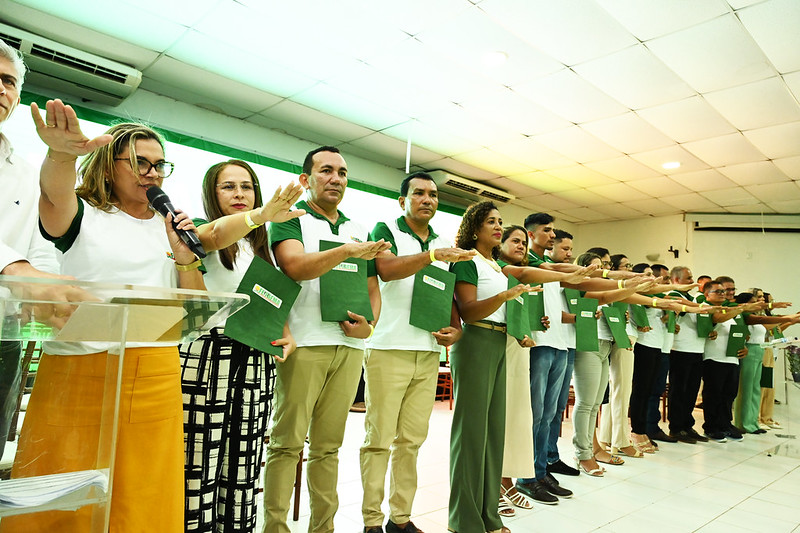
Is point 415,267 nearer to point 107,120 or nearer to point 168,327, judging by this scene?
point 168,327

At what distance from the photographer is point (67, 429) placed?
80cm

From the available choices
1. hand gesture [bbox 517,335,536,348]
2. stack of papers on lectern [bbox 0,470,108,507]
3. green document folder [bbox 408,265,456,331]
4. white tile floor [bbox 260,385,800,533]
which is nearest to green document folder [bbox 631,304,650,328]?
white tile floor [bbox 260,385,800,533]

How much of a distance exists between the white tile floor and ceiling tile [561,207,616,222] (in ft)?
15.3

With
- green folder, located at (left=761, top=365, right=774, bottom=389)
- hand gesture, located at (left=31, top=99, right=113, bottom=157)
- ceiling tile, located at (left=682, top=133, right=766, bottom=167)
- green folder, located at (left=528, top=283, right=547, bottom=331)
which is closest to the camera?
hand gesture, located at (left=31, top=99, right=113, bottom=157)

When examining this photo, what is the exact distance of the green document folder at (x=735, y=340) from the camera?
17.9ft

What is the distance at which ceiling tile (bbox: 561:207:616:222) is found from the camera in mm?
8641

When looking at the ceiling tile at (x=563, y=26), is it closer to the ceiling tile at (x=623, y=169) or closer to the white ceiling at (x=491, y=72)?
the white ceiling at (x=491, y=72)

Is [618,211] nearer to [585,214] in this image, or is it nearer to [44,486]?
[585,214]

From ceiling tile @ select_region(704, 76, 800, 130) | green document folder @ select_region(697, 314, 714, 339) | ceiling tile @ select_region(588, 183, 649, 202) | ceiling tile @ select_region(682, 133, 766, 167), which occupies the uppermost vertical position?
ceiling tile @ select_region(704, 76, 800, 130)

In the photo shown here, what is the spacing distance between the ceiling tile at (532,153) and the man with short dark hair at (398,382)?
3.86 metres

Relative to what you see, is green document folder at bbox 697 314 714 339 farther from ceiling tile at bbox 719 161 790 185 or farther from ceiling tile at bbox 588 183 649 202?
ceiling tile at bbox 588 183 649 202

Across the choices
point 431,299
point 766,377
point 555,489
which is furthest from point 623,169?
point 431,299

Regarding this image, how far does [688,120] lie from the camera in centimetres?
494

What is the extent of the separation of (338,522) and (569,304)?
6.99 ft
